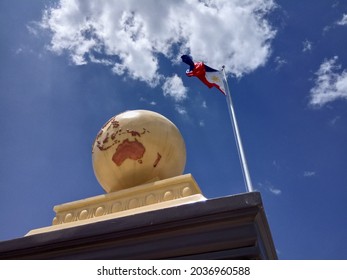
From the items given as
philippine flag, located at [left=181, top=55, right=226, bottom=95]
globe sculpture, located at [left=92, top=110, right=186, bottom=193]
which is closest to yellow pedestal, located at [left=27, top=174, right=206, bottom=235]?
globe sculpture, located at [left=92, top=110, right=186, bottom=193]

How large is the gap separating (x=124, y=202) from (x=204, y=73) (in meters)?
5.49

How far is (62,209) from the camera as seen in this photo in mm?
6273

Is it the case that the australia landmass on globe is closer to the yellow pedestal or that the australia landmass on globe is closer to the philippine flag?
the yellow pedestal

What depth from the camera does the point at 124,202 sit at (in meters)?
5.82

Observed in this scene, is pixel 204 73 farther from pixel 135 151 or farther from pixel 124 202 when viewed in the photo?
pixel 124 202

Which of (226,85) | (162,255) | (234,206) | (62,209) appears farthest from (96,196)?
(226,85)

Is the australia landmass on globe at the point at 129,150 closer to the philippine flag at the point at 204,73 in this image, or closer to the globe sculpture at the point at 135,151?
the globe sculpture at the point at 135,151

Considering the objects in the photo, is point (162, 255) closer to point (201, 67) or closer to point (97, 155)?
point (97, 155)

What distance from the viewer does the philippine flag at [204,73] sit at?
10.1m

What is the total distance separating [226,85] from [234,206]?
237 inches

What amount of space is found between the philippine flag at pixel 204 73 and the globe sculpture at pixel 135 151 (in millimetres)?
3594

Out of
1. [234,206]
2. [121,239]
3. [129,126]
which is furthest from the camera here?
[129,126]

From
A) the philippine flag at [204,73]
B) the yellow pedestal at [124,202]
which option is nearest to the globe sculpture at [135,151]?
the yellow pedestal at [124,202]
